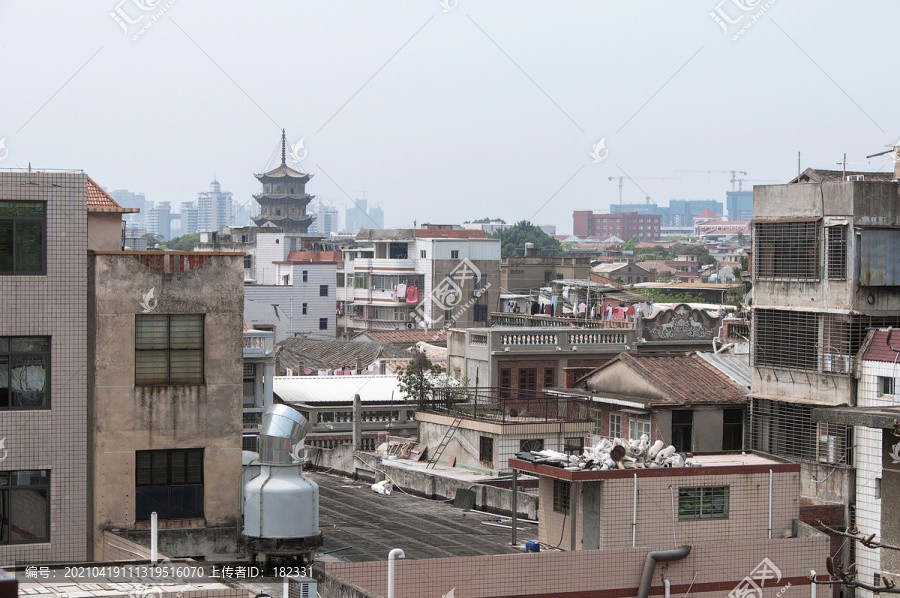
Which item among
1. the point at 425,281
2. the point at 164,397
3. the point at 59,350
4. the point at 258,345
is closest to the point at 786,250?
the point at 258,345

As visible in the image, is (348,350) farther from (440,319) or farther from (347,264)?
(347,264)

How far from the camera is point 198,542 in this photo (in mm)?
18406

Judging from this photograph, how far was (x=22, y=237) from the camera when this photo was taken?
17.7 m

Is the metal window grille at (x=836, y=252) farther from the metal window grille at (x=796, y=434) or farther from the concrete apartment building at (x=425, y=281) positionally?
the concrete apartment building at (x=425, y=281)

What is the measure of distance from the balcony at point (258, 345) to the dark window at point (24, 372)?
10.9 meters

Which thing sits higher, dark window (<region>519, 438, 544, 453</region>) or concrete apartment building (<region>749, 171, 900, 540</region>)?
concrete apartment building (<region>749, 171, 900, 540</region>)

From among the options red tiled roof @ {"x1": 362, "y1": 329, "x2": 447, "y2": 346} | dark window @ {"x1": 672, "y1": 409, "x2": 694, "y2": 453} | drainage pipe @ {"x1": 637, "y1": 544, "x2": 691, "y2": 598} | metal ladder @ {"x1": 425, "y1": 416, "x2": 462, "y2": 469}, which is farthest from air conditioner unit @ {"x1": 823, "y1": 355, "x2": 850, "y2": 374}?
red tiled roof @ {"x1": 362, "y1": 329, "x2": 447, "y2": 346}

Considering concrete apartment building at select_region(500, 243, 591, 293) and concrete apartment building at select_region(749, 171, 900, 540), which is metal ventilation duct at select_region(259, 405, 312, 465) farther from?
concrete apartment building at select_region(500, 243, 591, 293)

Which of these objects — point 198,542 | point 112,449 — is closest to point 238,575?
point 198,542

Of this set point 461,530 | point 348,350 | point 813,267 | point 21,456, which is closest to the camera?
point 21,456

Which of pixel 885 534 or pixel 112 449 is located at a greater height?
pixel 112 449

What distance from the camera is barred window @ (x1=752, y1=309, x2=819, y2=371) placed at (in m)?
25.2

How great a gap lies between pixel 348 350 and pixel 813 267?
30.4 meters

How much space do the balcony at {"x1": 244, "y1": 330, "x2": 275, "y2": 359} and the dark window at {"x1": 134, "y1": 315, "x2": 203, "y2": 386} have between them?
394 inches
